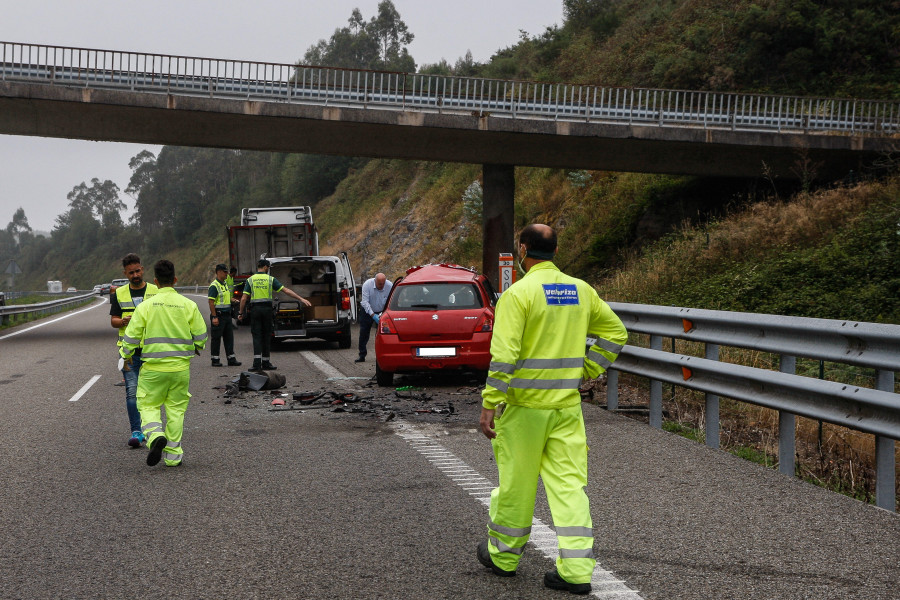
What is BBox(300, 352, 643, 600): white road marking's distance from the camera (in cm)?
416

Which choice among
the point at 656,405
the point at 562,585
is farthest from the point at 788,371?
the point at 562,585

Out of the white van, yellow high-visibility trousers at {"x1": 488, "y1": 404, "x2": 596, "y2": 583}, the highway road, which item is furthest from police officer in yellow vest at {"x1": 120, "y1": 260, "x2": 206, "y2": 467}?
the white van

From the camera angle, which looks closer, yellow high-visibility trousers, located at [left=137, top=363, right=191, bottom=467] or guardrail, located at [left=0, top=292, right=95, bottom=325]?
yellow high-visibility trousers, located at [left=137, top=363, right=191, bottom=467]

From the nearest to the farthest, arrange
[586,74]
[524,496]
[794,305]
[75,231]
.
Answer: [524,496], [794,305], [586,74], [75,231]

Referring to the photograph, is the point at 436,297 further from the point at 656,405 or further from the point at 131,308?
the point at 131,308

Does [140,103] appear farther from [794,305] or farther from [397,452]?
[397,452]

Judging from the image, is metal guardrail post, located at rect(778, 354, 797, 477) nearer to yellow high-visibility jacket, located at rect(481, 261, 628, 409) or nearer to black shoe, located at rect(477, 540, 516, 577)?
yellow high-visibility jacket, located at rect(481, 261, 628, 409)

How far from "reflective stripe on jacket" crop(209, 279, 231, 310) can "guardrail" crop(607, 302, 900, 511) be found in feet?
29.7

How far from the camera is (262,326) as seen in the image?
14.7 meters

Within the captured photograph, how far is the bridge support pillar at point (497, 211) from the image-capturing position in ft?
105

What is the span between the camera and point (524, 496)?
14.1 feet

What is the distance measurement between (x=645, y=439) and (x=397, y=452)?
2109 millimetres

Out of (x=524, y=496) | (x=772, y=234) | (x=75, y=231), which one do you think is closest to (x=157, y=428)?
(x=524, y=496)

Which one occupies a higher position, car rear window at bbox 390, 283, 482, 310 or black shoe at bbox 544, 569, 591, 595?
car rear window at bbox 390, 283, 482, 310
